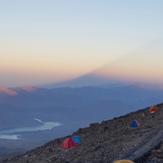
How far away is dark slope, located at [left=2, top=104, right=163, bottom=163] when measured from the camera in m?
20.4

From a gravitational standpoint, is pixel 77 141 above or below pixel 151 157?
above

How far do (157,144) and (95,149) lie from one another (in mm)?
4481

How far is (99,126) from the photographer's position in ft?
99.7

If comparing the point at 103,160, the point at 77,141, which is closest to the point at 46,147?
the point at 77,141

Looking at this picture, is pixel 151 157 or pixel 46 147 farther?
pixel 46 147

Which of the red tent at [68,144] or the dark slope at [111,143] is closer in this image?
the dark slope at [111,143]

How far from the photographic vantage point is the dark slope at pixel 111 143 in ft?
66.9

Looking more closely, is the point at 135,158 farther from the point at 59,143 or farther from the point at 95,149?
the point at 59,143

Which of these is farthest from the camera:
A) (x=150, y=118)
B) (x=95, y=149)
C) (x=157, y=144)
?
(x=150, y=118)

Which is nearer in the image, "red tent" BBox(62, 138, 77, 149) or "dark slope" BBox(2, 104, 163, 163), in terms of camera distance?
"dark slope" BBox(2, 104, 163, 163)

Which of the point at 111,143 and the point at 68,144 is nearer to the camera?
the point at 111,143

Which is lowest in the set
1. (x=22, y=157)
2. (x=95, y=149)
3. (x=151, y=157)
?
(x=151, y=157)

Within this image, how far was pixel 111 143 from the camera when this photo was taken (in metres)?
23.3

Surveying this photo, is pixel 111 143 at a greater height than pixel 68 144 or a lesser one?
lesser
